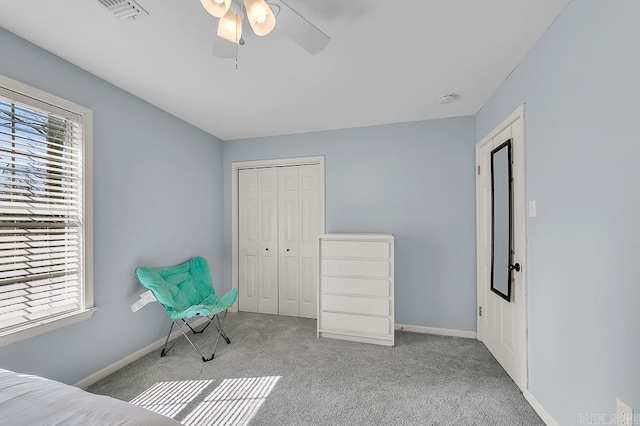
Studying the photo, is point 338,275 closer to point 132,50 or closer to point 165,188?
point 165,188

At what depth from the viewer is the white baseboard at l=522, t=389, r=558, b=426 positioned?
1737 mm

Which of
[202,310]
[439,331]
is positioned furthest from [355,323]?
[202,310]

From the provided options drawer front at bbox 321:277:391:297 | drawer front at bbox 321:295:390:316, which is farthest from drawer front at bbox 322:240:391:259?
drawer front at bbox 321:295:390:316

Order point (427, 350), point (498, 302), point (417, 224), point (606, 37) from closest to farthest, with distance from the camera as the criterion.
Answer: point (606, 37) → point (498, 302) → point (427, 350) → point (417, 224)

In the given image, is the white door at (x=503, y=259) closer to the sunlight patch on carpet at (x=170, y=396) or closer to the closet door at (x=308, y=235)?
the closet door at (x=308, y=235)

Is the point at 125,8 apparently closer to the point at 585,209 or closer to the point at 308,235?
the point at 585,209

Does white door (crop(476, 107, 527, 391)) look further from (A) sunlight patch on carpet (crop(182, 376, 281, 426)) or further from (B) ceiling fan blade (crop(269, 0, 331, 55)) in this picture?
(A) sunlight patch on carpet (crop(182, 376, 281, 426))

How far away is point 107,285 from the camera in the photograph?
94.3 inches

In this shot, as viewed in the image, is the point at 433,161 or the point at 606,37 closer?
the point at 606,37

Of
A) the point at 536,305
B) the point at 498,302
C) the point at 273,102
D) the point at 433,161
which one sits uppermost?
the point at 273,102

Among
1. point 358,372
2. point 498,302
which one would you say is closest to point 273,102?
point 358,372

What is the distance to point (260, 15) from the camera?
1.29m

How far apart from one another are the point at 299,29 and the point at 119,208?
2.13 meters

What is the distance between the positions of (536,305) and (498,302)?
0.73 metres
